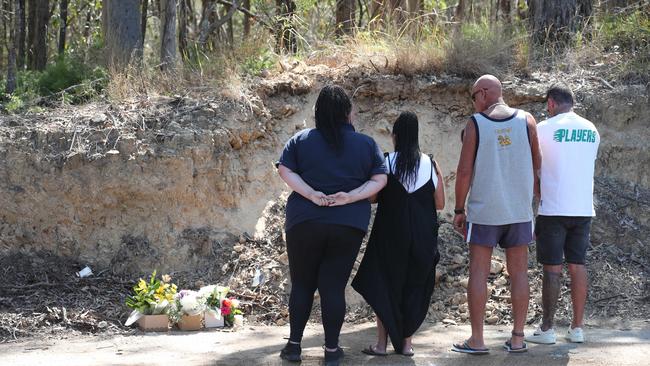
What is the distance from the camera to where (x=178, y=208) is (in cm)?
867

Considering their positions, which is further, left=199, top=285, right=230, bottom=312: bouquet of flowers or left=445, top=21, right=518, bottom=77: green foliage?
left=445, top=21, right=518, bottom=77: green foliage

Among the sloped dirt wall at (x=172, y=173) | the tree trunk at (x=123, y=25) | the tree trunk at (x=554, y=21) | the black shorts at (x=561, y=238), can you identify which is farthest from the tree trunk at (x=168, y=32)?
the black shorts at (x=561, y=238)

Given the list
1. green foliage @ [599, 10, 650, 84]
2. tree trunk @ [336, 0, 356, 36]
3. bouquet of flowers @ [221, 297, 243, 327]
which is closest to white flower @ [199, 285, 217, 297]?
bouquet of flowers @ [221, 297, 243, 327]

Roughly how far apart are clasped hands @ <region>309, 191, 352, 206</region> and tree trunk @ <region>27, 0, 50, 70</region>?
31.1 ft

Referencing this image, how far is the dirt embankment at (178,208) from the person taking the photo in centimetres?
798

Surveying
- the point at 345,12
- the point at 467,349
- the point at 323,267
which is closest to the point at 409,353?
the point at 467,349

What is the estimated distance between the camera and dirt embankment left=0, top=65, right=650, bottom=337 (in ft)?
26.2

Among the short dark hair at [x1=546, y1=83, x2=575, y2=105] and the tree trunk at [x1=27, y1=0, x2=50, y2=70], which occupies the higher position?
the tree trunk at [x1=27, y1=0, x2=50, y2=70]

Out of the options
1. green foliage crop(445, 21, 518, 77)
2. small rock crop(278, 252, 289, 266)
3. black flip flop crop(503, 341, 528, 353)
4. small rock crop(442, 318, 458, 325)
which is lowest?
small rock crop(442, 318, 458, 325)

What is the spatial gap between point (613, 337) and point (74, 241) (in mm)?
5006

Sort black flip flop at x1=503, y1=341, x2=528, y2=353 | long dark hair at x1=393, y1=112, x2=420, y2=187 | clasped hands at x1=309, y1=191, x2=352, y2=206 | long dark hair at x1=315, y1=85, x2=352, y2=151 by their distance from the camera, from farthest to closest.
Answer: black flip flop at x1=503, y1=341, x2=528, y2=353, long dark hair at x1=393, y1=112, x2=420, y2=187, long dark hair at x1=315, y1=85, x2=352, y2=151, clasped hands at x1=309, y1=191, x2=352, y2=206

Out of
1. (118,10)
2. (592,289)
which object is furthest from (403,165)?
(118,10)

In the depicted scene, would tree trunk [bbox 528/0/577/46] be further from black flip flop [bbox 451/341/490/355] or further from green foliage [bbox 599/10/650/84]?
black flip flop [bbox 451/341/490/355]

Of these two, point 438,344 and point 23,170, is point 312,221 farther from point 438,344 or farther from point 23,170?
point 23,170
